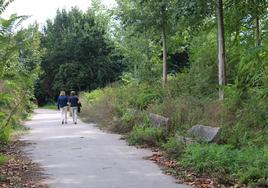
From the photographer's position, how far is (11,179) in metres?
9.59

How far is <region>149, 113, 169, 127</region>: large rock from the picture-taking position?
1502cm

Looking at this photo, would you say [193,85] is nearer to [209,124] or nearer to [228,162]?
[209,124]

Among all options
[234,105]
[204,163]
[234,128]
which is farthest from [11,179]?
[234,105]

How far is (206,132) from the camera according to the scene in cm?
1212

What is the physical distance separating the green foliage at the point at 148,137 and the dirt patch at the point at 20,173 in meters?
3.60

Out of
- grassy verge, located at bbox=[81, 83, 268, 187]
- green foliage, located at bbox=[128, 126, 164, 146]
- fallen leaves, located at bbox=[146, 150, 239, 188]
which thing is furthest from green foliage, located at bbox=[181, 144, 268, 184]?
green foliage, located at bbox=[128, 126, 164, 146]

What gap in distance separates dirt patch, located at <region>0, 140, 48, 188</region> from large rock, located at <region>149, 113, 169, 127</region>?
432 centimetres

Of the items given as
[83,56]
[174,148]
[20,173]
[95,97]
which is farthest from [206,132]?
[83,56]

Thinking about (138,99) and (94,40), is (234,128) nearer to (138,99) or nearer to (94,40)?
(138,99)

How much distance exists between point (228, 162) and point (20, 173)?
14.7 ft

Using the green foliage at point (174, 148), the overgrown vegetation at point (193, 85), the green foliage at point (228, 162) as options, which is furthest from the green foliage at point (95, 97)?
the green foliage at point (228, 162)

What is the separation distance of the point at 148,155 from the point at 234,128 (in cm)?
244

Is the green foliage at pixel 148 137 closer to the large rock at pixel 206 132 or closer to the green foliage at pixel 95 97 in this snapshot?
the large rock at pixel 206 132

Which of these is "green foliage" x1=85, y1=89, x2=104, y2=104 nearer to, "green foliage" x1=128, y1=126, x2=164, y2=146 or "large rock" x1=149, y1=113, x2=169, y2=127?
"large rock" x1=149, y1=113, x2=169, y2=127
